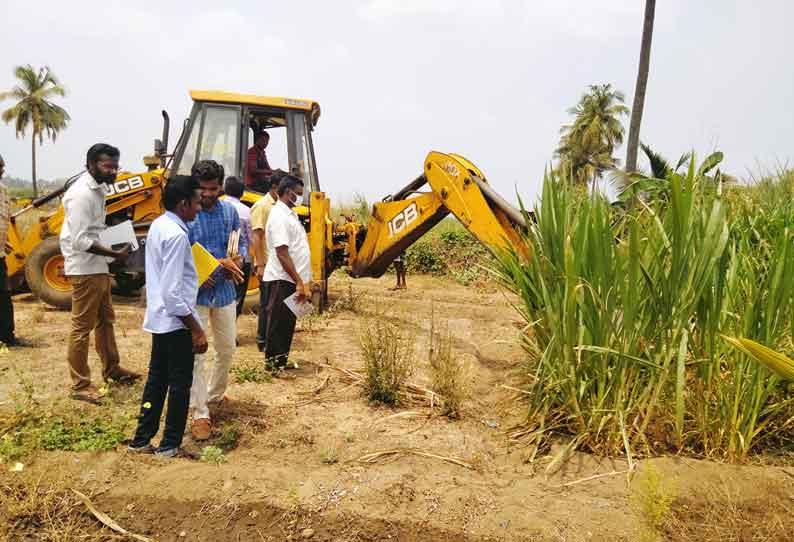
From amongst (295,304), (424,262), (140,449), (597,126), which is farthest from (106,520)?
(597,126)

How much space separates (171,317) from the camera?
3244 millimetres

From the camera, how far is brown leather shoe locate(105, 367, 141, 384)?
4.55 meters

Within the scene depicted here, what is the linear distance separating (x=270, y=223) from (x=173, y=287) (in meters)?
1.61

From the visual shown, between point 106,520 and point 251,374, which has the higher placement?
point 251,374

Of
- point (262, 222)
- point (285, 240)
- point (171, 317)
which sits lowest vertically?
point (171, 317)

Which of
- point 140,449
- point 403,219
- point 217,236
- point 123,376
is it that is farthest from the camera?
point 403,219

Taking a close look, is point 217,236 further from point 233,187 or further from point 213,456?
point 233,187

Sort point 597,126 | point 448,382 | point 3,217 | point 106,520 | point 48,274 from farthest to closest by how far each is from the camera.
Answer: point 597,126 < point 48,274 < point 3,217 < point 448,382 < point 106,520

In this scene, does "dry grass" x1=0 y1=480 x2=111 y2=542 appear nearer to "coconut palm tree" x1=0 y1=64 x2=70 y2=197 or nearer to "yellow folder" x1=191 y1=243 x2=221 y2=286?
"yellow folder" x1=191 y1=243 x2=221 y2=286

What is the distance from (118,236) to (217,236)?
0.86 meters

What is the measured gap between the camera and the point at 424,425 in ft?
13.3

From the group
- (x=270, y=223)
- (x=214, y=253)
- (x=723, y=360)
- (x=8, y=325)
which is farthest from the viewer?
(x=8, y=325)

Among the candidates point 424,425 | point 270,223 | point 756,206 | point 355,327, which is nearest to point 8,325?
point 270,223

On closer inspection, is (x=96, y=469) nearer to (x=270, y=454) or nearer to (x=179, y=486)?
(x=179, y=486)
